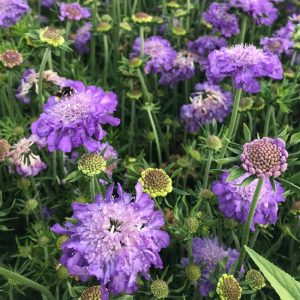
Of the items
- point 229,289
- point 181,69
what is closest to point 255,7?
point 181,69

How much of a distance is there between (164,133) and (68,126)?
3.44 feet

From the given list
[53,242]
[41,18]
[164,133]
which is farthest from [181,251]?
[41,18]

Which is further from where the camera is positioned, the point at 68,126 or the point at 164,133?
the point at 164,133

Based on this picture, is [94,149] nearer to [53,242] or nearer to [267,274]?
[53,242]

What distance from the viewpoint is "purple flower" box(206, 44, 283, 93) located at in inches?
60.4

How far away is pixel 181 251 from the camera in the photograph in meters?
1.82

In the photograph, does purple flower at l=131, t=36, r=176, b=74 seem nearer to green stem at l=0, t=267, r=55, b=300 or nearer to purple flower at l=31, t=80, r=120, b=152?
purple flower at l=31, t=80, r=120, b=152

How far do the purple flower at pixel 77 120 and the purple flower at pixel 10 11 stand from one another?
3.01 feet

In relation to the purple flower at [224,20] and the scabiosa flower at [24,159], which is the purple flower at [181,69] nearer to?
the purple flower at [224,20]

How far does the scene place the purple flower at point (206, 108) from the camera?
230cm

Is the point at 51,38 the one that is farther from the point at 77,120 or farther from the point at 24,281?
the point at 24,281

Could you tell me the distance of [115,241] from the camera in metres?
1.24

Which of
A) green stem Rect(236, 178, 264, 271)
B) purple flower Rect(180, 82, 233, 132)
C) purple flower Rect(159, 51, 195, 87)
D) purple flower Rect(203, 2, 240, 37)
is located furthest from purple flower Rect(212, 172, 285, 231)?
purple flower Rect(203, 2, 240, 37)

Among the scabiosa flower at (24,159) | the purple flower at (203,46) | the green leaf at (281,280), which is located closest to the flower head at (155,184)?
the green leaf at (281,280)
